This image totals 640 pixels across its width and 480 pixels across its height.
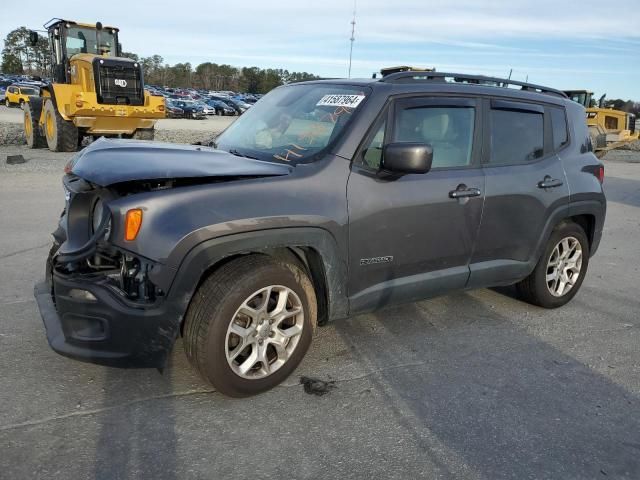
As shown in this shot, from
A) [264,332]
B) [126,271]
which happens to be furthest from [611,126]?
[126,271]

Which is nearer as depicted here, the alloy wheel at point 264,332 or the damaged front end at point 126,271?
the damaged front end at point 126,271

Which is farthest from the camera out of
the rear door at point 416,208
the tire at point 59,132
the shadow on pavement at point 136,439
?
the tire at point 59,132

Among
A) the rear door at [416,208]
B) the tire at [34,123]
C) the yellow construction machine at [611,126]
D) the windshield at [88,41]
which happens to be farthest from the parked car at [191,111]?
the rear door at [416,208]

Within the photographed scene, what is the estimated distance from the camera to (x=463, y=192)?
3.85 meters

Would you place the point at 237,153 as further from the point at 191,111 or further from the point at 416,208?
the point at 191,111

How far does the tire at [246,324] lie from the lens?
2951mm

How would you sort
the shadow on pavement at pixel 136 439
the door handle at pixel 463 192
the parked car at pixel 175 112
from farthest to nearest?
the parked car at pixel 175 112 → the door handle at pixel 463 192 → the shadow on pavement at pixel 136 439

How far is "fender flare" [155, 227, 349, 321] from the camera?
2812mm

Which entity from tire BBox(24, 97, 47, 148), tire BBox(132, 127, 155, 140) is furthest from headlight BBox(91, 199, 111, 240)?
tire BBox(24, 97, 47, 148)

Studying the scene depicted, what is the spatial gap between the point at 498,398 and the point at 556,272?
191 cm

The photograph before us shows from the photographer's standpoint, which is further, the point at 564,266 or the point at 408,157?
the point at 564,266

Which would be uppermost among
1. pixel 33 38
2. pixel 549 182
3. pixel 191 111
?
pixel 33 38

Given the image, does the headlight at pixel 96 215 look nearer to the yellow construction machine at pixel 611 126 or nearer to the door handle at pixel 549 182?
the door handle at pixel 549 182

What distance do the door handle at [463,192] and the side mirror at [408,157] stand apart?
54 centimetres
